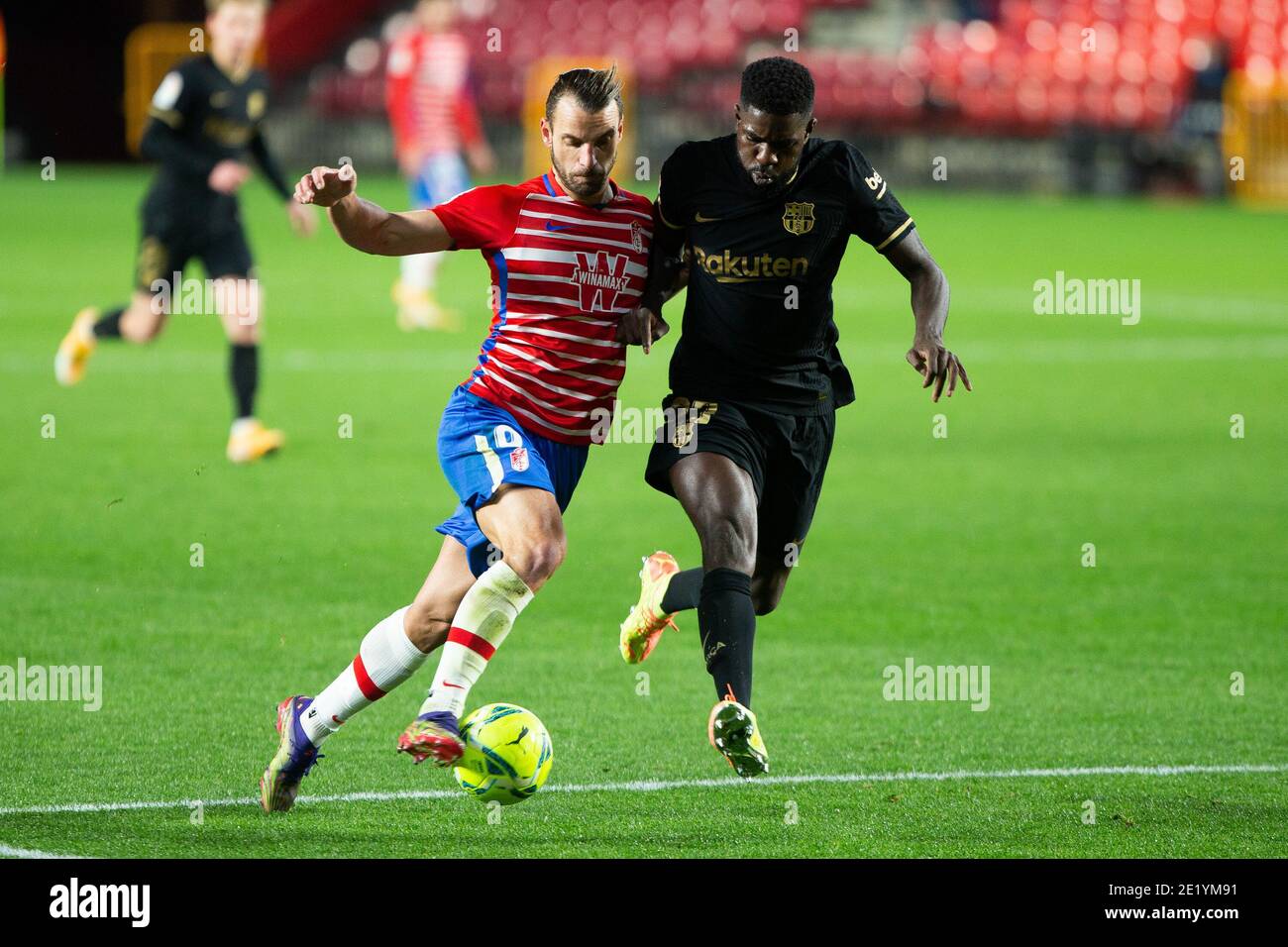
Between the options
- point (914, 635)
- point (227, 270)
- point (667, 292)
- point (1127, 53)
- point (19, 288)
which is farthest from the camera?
point (1127, 53)

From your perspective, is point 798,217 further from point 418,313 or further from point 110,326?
point 418,313

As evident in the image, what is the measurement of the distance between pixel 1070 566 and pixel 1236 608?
1.06 meters

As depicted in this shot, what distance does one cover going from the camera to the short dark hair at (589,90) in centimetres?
599

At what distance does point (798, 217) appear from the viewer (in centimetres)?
633

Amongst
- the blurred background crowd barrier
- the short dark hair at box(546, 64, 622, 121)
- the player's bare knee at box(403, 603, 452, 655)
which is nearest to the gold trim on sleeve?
the short dark hair at box(546, 64, 622, 121)

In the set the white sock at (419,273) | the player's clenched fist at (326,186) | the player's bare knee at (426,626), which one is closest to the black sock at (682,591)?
the player's bare knee at (426,626)

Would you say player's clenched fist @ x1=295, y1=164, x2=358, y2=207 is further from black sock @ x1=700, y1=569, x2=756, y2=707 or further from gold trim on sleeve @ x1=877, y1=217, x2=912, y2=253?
gold trim on sleeve @ x1=877, y1=217, x2=912, y2=253

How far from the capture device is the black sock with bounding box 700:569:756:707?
576 cm

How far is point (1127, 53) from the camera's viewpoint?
34906 mm

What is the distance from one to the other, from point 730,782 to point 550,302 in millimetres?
1570

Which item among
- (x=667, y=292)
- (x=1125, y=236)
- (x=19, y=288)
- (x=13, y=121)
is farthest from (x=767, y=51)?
(x=667, y=292)

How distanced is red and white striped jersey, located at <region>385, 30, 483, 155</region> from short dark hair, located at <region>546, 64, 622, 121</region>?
13923 millimetres

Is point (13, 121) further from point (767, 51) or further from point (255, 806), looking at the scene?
point (255, 806)

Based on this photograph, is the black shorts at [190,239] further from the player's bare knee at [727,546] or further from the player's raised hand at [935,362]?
the player's raised hand at [935,362]
